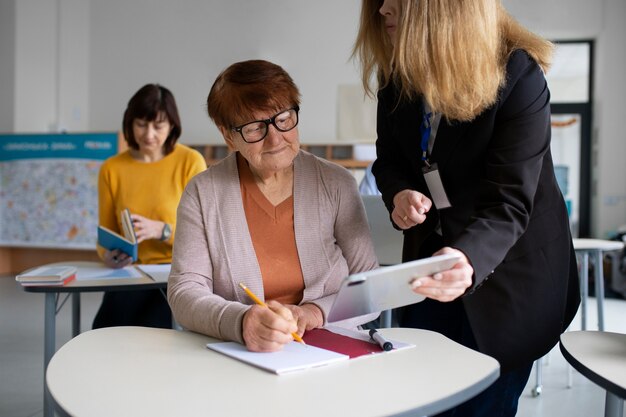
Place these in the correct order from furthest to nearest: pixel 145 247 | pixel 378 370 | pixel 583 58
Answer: pixel 583 58 → pixel 145 247 → pixel 378 370

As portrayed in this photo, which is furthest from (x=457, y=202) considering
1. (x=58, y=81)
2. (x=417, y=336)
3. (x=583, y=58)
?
(x=58, y=81)

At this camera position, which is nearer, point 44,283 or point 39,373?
point 44,283

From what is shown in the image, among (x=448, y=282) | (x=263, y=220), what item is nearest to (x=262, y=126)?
(x=263, y=220)

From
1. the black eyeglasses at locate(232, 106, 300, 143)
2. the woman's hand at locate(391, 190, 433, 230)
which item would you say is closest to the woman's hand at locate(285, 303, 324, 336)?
the woman's hand at locate(391, 190, 433, 230)

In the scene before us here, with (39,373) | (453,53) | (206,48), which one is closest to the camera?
(453,53)

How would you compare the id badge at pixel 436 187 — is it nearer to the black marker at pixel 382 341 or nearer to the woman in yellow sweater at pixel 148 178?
the black marker at pixel 382 341

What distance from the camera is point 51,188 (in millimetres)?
7438

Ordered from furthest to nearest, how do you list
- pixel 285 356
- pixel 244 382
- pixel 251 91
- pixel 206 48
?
pixel 206 48 < pixel 251 91 < pixel 285 356 < pixel 244 382

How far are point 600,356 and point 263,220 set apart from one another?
0.79 meters

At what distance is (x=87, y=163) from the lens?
7301 mm

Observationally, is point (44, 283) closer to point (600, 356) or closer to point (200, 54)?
point (600, 356)

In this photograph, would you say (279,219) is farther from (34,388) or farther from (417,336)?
(34,388)

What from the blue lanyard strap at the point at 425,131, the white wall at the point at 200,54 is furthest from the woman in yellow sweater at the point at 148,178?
the white wall at the point at 200,54

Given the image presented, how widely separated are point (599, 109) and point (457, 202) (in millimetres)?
6938
